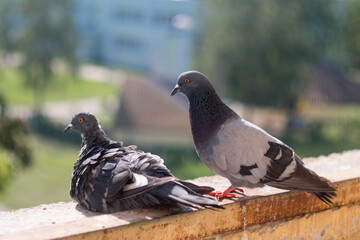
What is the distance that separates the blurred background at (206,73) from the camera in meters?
37.6

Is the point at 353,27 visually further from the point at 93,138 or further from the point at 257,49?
the point at 93,138

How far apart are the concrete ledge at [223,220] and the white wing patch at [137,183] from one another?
0.16m

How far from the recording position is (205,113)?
4.31 m

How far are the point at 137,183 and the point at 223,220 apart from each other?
0.65m

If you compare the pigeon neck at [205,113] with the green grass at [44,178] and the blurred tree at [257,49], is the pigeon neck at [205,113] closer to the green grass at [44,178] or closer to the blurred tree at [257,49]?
the green grass at [44,178]

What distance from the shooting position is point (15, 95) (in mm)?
50562

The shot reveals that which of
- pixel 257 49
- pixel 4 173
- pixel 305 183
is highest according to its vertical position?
pixel 257 49

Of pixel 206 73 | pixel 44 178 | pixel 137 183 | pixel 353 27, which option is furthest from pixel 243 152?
pixel 353 27

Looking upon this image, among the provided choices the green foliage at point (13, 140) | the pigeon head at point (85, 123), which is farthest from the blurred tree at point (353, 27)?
the pigeon head at point (85, 123)

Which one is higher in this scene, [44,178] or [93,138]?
[93,138]

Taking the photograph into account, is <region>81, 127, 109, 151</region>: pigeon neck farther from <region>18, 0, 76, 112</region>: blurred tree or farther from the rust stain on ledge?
<region>18, 0, 76, 112</region>: blurred tree

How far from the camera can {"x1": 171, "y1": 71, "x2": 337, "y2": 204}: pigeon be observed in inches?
164

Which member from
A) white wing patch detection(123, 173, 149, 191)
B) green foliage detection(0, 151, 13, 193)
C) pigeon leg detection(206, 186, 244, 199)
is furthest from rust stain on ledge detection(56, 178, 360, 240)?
green foliage detection(0, 151, 13, 193)

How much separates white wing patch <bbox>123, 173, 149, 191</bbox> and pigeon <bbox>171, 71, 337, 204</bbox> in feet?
1.94
